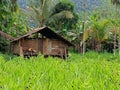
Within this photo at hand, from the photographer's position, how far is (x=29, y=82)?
6.42 ft

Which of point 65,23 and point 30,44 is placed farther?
point 65,23

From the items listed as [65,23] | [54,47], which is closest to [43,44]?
[54,47]

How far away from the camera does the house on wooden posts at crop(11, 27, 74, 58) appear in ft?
44.3

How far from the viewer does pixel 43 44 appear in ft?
45.6

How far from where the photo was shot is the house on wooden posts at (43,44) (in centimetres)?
1351

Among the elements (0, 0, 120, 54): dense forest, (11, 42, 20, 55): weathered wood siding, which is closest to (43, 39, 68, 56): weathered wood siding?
(11, 42, 20, 55): weathered wood siding

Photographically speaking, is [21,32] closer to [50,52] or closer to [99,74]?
[50,52]

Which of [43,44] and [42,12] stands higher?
[42,12]

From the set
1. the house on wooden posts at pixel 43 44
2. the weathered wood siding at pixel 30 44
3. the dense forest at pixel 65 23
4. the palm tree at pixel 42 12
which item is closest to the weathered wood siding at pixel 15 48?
the house on wooden posts at pixel 43 44

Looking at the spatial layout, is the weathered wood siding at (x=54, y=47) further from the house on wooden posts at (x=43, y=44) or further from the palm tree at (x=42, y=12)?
the palm tree at (x=42, y=12)

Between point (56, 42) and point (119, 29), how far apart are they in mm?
6297

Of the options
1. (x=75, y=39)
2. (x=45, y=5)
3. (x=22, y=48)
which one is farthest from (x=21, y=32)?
(x=22, y=48)

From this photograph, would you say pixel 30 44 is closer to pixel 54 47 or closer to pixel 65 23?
pixel 54 47

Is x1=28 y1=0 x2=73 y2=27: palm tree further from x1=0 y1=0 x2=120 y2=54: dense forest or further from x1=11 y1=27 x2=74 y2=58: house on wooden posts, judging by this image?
x1=11 y1=27 x2=74 y2=58: house on wooden posts
